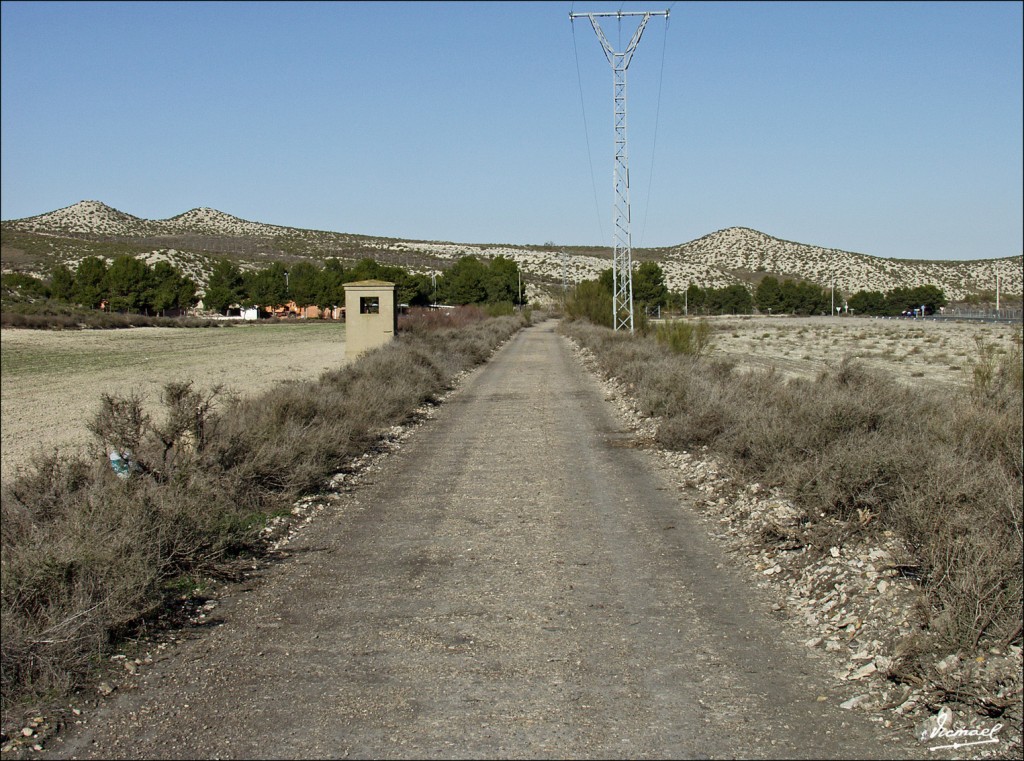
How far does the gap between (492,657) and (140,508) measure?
9.83 feet

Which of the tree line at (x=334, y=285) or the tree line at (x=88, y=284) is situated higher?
the tree line at (x=334, y=285)

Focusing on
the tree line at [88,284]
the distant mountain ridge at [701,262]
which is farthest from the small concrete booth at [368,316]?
the distant mountain ridge at [701,262]

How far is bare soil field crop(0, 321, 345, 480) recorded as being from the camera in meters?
9.55

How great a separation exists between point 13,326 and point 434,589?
3409 mm

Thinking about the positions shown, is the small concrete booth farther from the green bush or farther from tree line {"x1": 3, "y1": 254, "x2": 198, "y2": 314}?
tree line {"x1": 3, "y1": 254, "x2": 198, "y2": 314}

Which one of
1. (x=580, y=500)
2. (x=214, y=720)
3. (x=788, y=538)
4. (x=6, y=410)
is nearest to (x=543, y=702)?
(x=214, y=720)

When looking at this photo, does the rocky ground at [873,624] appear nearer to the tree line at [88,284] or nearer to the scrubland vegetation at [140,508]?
the scrubland vegetation at [140,508]

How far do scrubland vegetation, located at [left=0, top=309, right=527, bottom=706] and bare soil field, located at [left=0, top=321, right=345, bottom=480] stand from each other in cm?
121

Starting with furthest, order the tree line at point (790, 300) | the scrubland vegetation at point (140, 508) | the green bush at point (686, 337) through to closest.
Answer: the tree line at point (790, 300)
the green bush at point (686, 337)
the scrubland vegetation at point (140, 508)

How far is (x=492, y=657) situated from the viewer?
5133 millimetres

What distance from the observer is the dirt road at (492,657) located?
4.16 m

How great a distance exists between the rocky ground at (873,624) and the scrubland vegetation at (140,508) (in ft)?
13.6

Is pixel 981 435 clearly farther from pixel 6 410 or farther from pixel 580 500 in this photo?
pixel 6 410

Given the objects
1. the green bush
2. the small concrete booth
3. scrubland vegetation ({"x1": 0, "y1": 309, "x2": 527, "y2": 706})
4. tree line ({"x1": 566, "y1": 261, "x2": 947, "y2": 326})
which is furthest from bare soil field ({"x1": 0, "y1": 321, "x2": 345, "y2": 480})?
tree line ({"x1": 566, "y1": 261, "x2": 947, "y2": 326})
